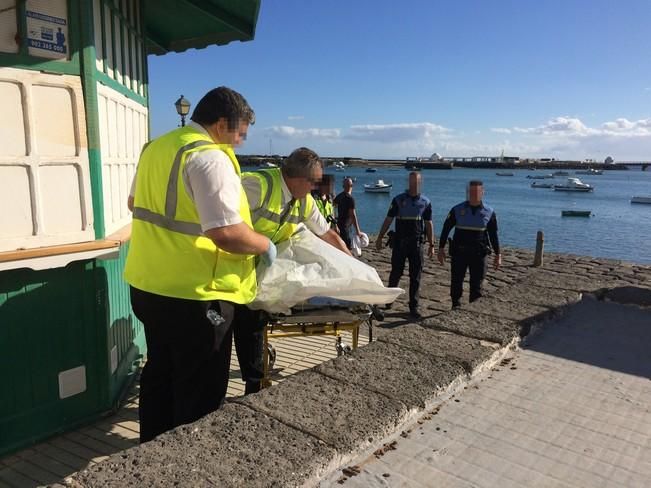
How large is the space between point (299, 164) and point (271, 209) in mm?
373

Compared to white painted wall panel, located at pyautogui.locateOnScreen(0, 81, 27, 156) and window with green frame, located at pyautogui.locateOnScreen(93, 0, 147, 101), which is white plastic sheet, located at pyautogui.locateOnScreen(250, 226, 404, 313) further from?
window with green frame, located at pyautogui.locateOnScreen(93, 0, 147, 101)

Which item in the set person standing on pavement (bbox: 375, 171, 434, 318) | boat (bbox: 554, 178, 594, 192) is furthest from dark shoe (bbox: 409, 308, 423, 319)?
boat (bbox: 554, 178, 594, 192)

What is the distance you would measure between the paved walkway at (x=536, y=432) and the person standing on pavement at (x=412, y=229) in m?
3.77

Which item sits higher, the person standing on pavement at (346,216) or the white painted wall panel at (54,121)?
the white painted wall panel at (54,121)

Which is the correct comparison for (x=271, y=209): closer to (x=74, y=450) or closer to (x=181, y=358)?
(x=181, y=358)

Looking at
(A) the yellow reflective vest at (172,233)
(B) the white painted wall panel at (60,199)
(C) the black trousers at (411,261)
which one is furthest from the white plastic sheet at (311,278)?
(C) the black trousers at (411,261)

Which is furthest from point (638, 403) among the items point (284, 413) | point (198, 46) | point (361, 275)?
point (198, 46)

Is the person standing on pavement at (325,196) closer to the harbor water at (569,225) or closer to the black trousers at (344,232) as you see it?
the black trousers at (344,232)

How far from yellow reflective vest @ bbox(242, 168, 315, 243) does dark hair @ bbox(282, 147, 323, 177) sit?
0.27ft

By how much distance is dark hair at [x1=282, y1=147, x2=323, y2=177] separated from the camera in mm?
3600

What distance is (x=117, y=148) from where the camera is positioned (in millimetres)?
4578

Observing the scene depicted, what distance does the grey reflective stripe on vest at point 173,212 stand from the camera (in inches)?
95.6

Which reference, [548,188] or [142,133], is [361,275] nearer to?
[142,133]

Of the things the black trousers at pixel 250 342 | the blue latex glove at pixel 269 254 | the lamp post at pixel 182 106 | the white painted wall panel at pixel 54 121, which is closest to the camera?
the blue latex glove at pixel 269 254
